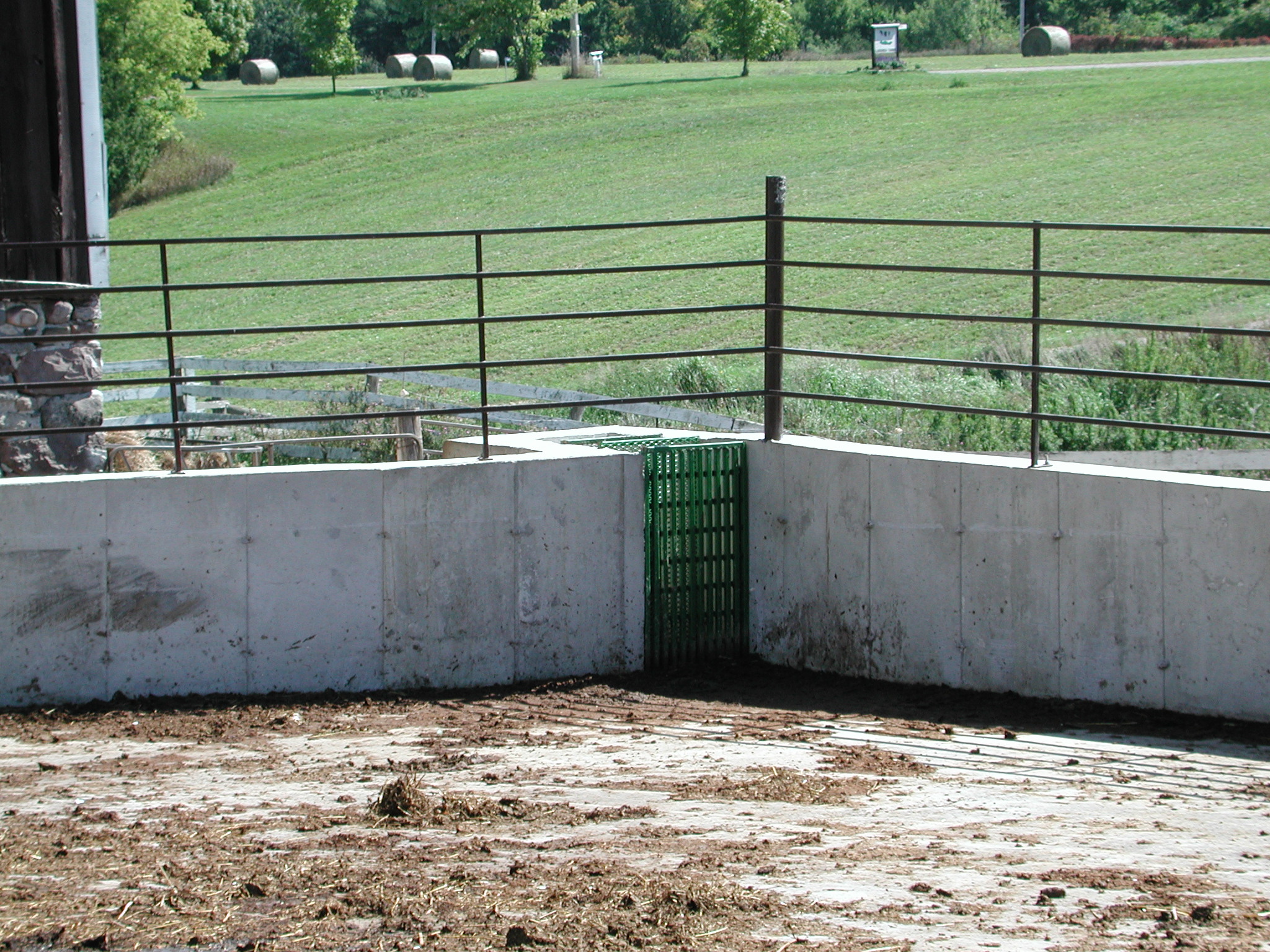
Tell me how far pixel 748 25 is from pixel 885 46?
6.34 metres

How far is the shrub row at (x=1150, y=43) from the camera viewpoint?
6022cm

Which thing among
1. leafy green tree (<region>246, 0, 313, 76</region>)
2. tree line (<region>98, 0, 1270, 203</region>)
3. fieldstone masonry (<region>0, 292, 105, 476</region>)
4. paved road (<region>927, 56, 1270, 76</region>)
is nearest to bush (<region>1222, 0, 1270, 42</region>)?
tree line (<region>98, 0, 1270, 203</region>)

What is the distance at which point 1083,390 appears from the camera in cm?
1515

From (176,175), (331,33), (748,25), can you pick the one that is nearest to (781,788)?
(176,175)

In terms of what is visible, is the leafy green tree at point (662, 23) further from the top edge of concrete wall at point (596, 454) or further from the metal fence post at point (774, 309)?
the metal fence post at point (774, 309)

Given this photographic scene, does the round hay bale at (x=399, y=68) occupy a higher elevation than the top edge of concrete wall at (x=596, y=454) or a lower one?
higher

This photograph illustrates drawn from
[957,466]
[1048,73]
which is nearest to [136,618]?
[957,466]

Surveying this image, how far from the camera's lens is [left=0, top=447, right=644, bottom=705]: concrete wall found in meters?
7.30

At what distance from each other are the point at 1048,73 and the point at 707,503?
156 feet

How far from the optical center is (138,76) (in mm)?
46312

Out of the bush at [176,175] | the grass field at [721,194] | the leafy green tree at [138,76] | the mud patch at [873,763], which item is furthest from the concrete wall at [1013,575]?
the bush at [176,175]

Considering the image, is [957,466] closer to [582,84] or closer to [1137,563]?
[1137,563]

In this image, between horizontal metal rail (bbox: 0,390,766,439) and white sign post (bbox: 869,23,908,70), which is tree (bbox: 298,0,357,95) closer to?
white sign post (bbox: 869,23,908,70)

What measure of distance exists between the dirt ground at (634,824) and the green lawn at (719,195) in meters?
12.9
